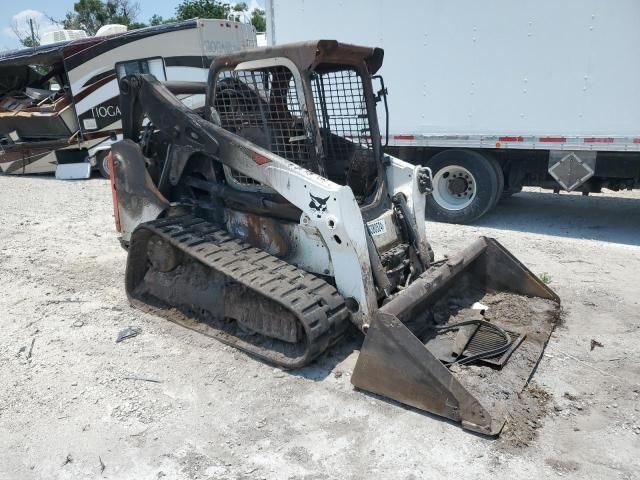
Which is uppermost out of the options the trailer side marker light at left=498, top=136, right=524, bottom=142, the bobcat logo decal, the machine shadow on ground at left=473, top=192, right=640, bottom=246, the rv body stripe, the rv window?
the rv body stripe

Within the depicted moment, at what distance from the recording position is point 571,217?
8461mm

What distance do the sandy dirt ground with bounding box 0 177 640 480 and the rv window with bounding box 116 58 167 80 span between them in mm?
7717

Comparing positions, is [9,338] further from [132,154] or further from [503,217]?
[503,217]

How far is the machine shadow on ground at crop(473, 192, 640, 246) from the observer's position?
761 centimetres

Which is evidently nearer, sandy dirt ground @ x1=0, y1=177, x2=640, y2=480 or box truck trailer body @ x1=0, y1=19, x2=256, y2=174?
sandy dirt ground @ x1=0, y1=177, x2=640, y2=480

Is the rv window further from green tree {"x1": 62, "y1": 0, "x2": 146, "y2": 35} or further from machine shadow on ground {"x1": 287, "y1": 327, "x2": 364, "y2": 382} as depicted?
green tree {"x1": 62, "y1": 0, "x2": 146, "y2": 35}

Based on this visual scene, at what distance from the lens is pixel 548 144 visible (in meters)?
7.40

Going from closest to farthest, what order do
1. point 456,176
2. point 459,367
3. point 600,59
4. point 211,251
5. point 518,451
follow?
point 518,451 < point 459,367 < point 211,251 < point 600,59 < point 456,176

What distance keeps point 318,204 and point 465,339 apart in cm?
136

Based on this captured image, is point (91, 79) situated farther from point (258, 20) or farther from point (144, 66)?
point (258, 20)

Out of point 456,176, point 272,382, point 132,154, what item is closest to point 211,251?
point 272,382

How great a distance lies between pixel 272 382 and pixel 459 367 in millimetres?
1205

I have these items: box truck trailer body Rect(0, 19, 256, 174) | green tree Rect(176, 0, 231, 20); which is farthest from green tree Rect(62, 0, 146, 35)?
box truck trailer body Rect(0, 19, 256, 174)

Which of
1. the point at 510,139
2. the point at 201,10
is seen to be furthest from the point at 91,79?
the point at 201,10
